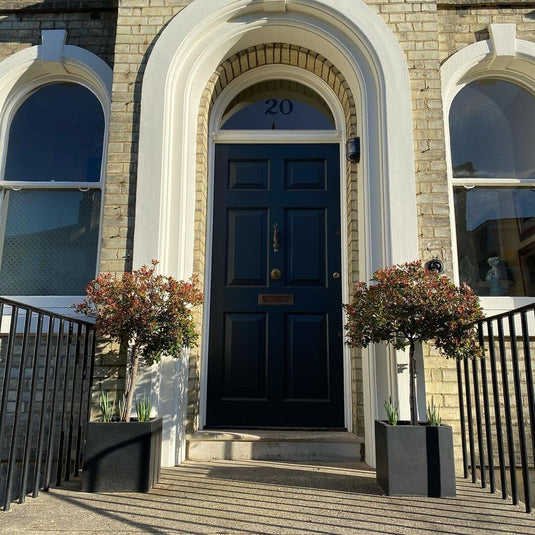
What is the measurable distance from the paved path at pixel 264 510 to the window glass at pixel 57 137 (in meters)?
2.61

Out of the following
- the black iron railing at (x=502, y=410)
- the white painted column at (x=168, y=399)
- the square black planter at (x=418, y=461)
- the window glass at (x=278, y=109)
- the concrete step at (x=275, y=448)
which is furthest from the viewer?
the window glass at (x=278, y=109)

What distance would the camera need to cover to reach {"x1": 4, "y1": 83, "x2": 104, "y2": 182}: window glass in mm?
4387

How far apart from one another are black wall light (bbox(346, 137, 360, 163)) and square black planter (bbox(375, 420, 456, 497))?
2123 millimetres

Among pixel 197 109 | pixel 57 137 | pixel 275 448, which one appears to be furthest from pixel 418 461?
pixel 57 137

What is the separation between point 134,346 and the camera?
3.07 meters

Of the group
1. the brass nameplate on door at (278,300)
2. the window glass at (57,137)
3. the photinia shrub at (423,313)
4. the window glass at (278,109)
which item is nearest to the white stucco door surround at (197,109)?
the window glass at (278,109)

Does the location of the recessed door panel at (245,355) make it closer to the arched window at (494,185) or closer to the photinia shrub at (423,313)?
the photinia shrub at (423,313)

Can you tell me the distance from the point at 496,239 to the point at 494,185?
0.46 meters

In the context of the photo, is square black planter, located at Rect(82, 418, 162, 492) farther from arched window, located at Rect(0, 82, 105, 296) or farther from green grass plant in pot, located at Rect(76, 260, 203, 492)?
arched window, located at Rect(0, 82, 105, 296)

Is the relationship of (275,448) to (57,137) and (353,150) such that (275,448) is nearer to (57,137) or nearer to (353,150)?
(353,150)

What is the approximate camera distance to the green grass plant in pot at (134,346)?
2816 millimetres

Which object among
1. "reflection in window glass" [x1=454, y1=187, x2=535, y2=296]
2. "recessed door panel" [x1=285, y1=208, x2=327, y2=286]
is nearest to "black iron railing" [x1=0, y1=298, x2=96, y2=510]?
"recessed door panel" [x1=285, y1=208, x2=327, y2=286]

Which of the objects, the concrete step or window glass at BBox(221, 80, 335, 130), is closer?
the concrete step

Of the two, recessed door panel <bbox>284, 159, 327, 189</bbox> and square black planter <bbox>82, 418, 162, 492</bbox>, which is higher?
recessed door panel <bbox>284, 159, 327, 189</bbox>
